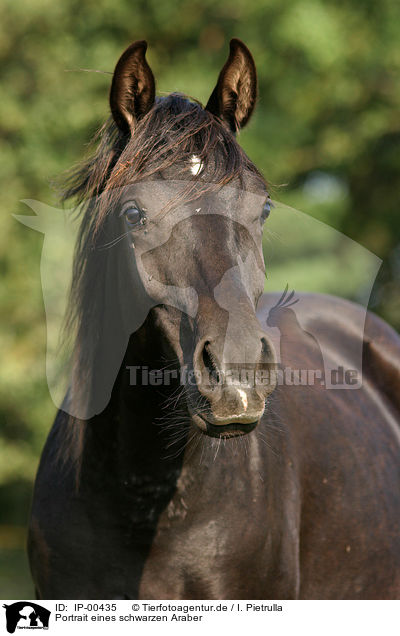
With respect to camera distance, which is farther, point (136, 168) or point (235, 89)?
point (235, 89)

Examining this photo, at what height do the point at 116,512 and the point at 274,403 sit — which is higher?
the point at 274,403

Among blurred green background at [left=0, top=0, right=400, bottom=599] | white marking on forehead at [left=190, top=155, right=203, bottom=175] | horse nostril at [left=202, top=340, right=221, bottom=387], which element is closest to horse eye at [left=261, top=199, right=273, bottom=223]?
white marking on forehead at [left=190, top=155, right=203, bottom=175]

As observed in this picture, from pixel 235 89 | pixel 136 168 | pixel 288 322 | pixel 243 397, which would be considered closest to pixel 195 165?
pixel 136 168

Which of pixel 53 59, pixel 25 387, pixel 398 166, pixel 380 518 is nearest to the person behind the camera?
pixel 380 518

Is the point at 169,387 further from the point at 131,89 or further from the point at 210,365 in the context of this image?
the point at 131,89

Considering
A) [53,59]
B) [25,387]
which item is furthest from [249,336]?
[53,59]

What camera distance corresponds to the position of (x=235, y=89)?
9.12 feet

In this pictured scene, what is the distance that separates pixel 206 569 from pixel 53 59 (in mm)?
10981

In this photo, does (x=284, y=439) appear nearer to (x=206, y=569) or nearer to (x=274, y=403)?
(x=274, y=403)

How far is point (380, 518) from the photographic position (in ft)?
11.7

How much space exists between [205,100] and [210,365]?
30.2 ft
